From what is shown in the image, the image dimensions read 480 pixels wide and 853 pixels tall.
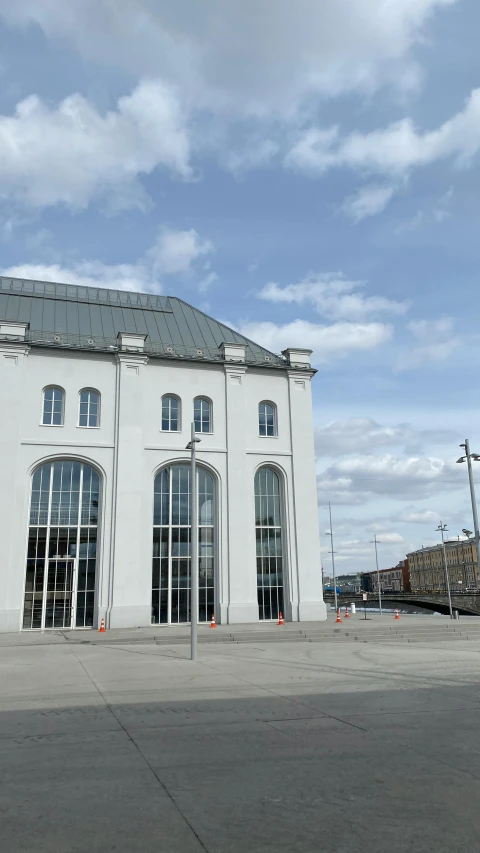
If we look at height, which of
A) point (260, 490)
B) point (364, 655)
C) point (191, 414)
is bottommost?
point (364, 655)

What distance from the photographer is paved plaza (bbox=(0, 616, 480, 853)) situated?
4.88m

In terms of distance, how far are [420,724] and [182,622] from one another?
21383mm

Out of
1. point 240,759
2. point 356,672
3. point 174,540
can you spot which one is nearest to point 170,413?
point 174,540

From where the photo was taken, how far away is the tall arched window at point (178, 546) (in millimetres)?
28859

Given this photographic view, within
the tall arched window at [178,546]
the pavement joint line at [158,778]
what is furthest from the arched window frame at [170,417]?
the pavement joint line at [158,778]

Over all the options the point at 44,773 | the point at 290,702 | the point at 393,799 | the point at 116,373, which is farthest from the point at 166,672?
the point at 116,373

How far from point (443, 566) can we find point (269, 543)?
409ft

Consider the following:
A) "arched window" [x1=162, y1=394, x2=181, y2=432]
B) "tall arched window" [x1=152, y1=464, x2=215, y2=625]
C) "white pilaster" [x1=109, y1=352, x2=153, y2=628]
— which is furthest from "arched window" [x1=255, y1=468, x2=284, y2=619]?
"white pilaster" [x1=109, y1=352, x2=153, y2=628]

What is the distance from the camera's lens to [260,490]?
32062 mm

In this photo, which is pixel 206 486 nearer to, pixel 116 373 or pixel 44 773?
pixel 116 373

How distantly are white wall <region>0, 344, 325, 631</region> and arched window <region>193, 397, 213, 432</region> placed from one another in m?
0.35

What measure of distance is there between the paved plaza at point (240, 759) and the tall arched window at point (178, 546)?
13.6 metres

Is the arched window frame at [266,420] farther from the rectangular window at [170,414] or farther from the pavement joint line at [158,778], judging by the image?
the pavement joint line at [158,778]

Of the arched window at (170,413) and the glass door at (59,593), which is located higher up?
the arched window at (170,413)
